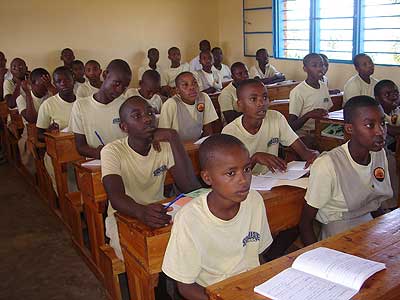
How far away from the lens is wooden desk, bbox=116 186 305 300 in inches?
75.4

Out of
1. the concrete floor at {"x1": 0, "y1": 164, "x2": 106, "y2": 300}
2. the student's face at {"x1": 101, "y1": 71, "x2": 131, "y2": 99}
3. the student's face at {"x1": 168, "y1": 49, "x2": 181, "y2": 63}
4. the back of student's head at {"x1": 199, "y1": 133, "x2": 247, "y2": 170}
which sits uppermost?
the student's face at {"x1": 168, "y1": 49, "x2": 181, "y2": 63}

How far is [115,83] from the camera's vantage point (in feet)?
11.3

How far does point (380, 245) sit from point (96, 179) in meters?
1.69

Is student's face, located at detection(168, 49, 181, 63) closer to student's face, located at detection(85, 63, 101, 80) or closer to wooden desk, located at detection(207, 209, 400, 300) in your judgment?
student's face, located at detection(85, 63, 101, 80)

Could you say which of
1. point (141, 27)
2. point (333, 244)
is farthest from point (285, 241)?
point (141, 27)

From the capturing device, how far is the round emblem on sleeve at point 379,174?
7.29 feet

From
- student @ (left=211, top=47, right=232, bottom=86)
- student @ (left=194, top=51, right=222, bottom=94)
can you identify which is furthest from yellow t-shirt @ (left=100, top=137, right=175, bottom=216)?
student @ (left=211, top=47, right=232, bottom=86)

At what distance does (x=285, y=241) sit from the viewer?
2.67 meters

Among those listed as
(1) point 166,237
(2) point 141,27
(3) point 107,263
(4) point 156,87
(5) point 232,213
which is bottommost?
(3) point 107,263

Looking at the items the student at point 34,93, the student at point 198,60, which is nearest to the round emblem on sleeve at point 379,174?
the student at point 34,93

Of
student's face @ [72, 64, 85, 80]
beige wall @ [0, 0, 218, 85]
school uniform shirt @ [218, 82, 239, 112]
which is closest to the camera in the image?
school uniform shirt @ [218, 82, 239, 112]

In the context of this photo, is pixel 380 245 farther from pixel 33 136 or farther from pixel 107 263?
pixel 33 136

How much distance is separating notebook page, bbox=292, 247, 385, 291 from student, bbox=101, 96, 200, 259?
1177mm

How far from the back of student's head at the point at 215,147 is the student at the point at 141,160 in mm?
723
